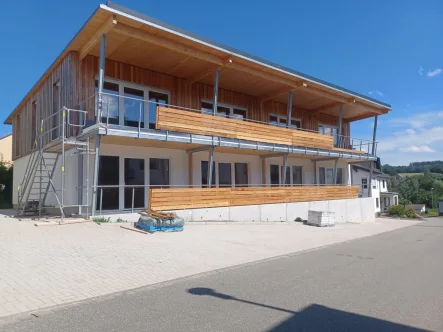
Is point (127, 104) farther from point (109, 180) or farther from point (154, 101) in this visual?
point (109, 180)

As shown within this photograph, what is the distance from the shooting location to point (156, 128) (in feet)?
42.2

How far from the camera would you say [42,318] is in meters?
Answer: 4.25

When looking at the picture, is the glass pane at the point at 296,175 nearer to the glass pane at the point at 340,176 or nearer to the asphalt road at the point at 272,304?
the glass pane at the point at 340,176

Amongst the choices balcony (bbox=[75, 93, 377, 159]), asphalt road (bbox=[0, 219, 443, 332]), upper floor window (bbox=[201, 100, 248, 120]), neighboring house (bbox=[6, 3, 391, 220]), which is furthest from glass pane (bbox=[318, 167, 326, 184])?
asphalt road (bbox=[0, 219, 443, 332])

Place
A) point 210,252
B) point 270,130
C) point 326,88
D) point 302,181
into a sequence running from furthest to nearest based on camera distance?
point 302,181 → point 326,88 → point 270,130 → point 210,252

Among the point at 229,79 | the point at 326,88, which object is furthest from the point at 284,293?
the point at 326,88

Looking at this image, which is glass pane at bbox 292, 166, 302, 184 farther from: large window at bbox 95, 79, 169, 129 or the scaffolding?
the scaffolding

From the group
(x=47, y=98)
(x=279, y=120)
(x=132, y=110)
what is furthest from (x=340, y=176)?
(x=47, y=98)

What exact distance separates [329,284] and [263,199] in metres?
10.3

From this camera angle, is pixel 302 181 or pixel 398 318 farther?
pixel 302 181

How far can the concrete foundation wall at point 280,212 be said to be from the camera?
13500mm

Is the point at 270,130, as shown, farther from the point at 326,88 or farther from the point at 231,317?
the point at 231,317

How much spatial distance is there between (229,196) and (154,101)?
17.9ft

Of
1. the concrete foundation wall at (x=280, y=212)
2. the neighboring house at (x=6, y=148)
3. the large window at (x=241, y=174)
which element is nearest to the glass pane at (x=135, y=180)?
the concrete foundation wall at (x=280, y=212)
